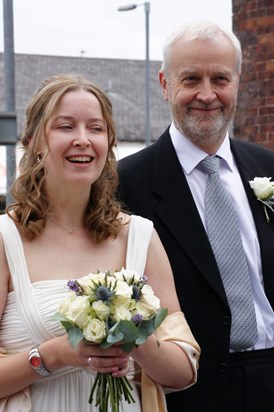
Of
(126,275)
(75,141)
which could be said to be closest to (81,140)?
(75,141)

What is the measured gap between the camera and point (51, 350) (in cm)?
377

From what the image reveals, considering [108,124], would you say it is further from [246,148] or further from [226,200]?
[246,148]

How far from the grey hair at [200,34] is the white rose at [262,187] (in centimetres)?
56

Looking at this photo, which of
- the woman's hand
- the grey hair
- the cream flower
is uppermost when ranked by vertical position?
the grey hair

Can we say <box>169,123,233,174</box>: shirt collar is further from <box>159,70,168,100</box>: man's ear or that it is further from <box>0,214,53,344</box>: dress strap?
<box>0,214,53,344</box>: dress strap

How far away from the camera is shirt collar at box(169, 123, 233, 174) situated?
16.0 feet

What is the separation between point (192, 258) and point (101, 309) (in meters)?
1.09

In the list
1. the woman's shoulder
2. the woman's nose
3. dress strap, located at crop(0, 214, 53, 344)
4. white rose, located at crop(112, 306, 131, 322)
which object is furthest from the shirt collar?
white rose, located at crop(112, 306, 131, 322)

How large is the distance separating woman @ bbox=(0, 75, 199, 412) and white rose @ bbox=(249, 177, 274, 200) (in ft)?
2.75

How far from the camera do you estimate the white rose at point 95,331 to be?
3561mm

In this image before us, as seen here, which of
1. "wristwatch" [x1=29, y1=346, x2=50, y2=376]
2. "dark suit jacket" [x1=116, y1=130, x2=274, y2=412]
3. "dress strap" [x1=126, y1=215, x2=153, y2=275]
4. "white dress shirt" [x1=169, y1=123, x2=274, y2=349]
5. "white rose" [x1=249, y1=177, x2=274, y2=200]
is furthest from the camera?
"white rose" [x1=249, y1=177, x2=274, y2=200]

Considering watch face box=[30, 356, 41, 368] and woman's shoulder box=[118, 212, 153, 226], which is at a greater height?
woman's shoulder box=[118, 212, 153, 226]

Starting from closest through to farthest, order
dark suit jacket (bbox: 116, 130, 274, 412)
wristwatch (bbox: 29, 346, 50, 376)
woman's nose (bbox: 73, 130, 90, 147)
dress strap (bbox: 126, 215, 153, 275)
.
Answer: wristwatch (bbox: 29, 346, 50, 376) → woman's nose (bbox: 73, 130, 90, 147) → dress strap (bbox: 126, 215, 153, 275) → dark suit jacket (bbox: 116, 130, 274, 412)

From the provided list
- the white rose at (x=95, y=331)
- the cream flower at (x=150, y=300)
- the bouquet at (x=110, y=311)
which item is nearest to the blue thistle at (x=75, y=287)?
the bouquet at (x=110, y=311)
